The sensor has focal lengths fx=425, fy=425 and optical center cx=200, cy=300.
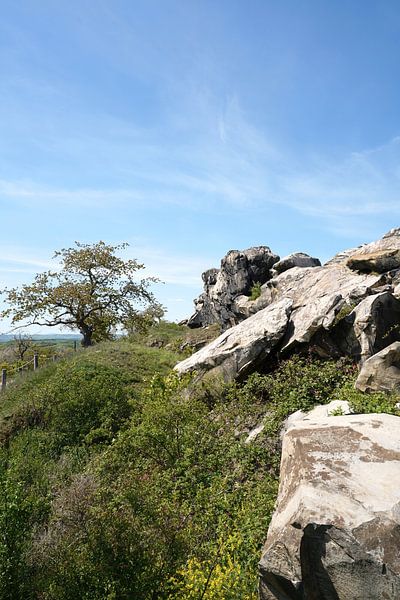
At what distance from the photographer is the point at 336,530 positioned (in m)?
4.69

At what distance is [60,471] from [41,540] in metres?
4.90

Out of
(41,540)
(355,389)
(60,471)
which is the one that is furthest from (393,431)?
(60,471)

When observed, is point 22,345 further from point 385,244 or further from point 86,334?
point 385,244

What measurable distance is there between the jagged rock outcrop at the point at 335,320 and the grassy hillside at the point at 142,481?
0.83 metres

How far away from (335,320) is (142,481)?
8.06 metres

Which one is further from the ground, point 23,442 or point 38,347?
point 38,347

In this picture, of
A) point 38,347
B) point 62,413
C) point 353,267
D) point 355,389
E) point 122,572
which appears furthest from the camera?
point 38,347

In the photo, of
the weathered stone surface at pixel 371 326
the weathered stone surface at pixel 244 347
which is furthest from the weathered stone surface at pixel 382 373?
the weathered stone surface at pixel 244 347

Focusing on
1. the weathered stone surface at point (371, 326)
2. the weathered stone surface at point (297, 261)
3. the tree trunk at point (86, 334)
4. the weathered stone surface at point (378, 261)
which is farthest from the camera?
the tree trunk at point (86, 334)

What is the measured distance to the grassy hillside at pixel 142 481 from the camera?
6469 millimetres

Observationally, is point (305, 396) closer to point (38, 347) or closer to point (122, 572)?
point (122, 572)

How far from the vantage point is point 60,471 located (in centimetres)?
1228

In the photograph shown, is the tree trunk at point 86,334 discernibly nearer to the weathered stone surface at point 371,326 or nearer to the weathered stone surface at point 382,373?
the weathered stone surface at point 371,326

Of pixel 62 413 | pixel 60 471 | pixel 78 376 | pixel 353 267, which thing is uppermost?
pixel 353 267
